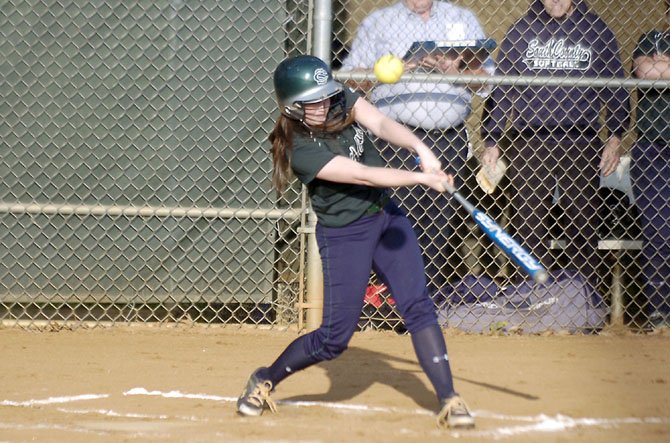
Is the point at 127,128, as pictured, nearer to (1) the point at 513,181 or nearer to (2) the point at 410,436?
(1) the point at 513,181

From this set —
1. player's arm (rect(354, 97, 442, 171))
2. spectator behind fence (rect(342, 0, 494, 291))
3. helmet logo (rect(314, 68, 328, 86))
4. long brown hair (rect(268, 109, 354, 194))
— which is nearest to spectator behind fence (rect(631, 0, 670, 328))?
spectator behind fence (rect(342, 0, 494, 291))

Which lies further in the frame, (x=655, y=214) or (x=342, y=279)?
(x=655, y=214)

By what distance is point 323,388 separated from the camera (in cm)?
487

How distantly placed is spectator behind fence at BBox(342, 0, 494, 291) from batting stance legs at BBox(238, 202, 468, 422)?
1.96 m

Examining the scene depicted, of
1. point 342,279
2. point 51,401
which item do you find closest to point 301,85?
point 342,279

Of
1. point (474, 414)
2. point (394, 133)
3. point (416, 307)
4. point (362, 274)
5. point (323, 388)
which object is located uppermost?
point (394, 133)

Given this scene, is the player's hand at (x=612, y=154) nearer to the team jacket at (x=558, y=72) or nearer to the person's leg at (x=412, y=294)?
the team jacket at (x=558, y=72)

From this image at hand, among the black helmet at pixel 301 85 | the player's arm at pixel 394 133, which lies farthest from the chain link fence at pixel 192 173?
the black helmet at pixel 301 85

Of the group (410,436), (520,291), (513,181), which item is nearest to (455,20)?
(513,181)

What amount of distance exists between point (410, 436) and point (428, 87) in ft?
8.78

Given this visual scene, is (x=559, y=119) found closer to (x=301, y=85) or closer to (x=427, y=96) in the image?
Answer: (x=427, y=96)

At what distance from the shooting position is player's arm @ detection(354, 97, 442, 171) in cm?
392

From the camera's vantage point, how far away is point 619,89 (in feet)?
20.1

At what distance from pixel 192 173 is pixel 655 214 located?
2.86 meters
